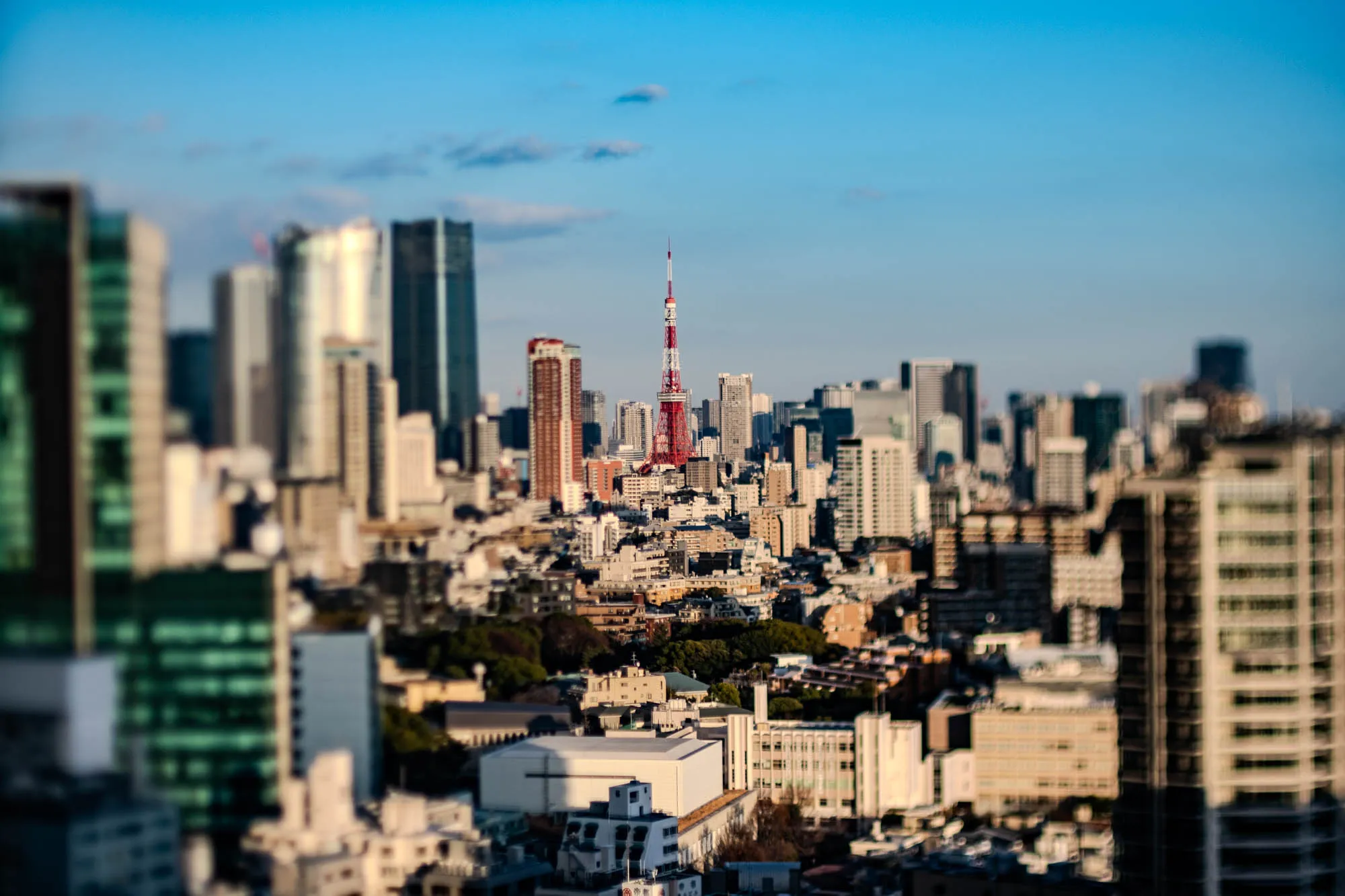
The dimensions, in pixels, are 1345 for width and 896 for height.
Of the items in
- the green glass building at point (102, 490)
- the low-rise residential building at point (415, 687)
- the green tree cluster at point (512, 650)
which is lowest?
the green tree cluster at point (512, 650)

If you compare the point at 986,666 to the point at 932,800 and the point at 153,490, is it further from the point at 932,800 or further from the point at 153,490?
the point at 153,490

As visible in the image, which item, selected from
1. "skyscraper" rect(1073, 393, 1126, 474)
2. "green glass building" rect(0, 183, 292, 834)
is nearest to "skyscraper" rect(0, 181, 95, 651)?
"green glass building" rect(0, 183, 292, 834)

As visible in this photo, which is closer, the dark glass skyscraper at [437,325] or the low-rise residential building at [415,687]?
the low-rise residential building at [415,687]

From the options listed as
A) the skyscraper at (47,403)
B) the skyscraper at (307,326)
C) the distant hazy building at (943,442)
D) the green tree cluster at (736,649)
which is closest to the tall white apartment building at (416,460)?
the skyscraper at (307,326)

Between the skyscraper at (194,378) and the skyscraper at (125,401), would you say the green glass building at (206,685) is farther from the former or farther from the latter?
the skyscraper at (194,378)

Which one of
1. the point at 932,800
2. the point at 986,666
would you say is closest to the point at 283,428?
the point at 932,800

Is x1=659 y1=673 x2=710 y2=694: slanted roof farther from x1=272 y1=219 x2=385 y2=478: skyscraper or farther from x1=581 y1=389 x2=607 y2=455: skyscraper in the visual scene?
x1=581 y1=389 x2=607 y2=455: skyscraper
